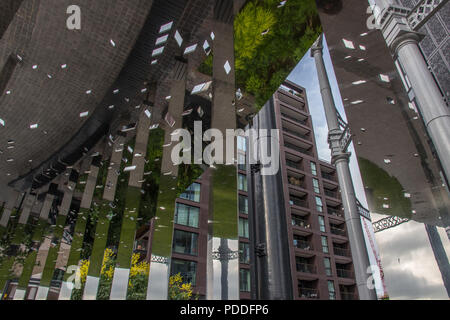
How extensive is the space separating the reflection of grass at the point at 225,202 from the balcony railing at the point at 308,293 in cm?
2967

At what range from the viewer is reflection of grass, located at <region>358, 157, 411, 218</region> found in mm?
3164

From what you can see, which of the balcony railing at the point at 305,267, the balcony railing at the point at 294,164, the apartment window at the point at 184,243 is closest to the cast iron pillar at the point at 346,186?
the apartment window at the point at 184,243

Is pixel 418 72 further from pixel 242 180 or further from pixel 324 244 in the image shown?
pixel 324 244

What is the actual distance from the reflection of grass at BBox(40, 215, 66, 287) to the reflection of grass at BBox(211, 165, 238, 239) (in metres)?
7.19

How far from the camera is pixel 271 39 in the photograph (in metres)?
4.15

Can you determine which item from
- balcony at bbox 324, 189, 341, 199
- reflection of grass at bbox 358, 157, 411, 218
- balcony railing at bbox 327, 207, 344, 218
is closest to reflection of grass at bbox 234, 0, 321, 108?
reflection of grass at bbox 358, 157, 411, 218

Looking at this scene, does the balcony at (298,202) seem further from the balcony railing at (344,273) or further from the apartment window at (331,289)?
the apartment window at (331,289)

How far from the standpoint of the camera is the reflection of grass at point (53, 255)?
9188 mm

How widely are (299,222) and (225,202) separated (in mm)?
33312

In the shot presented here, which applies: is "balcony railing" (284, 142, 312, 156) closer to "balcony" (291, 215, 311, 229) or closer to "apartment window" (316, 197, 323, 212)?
"apartment window" (316, 197, 323, 212)

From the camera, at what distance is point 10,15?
4.09m
